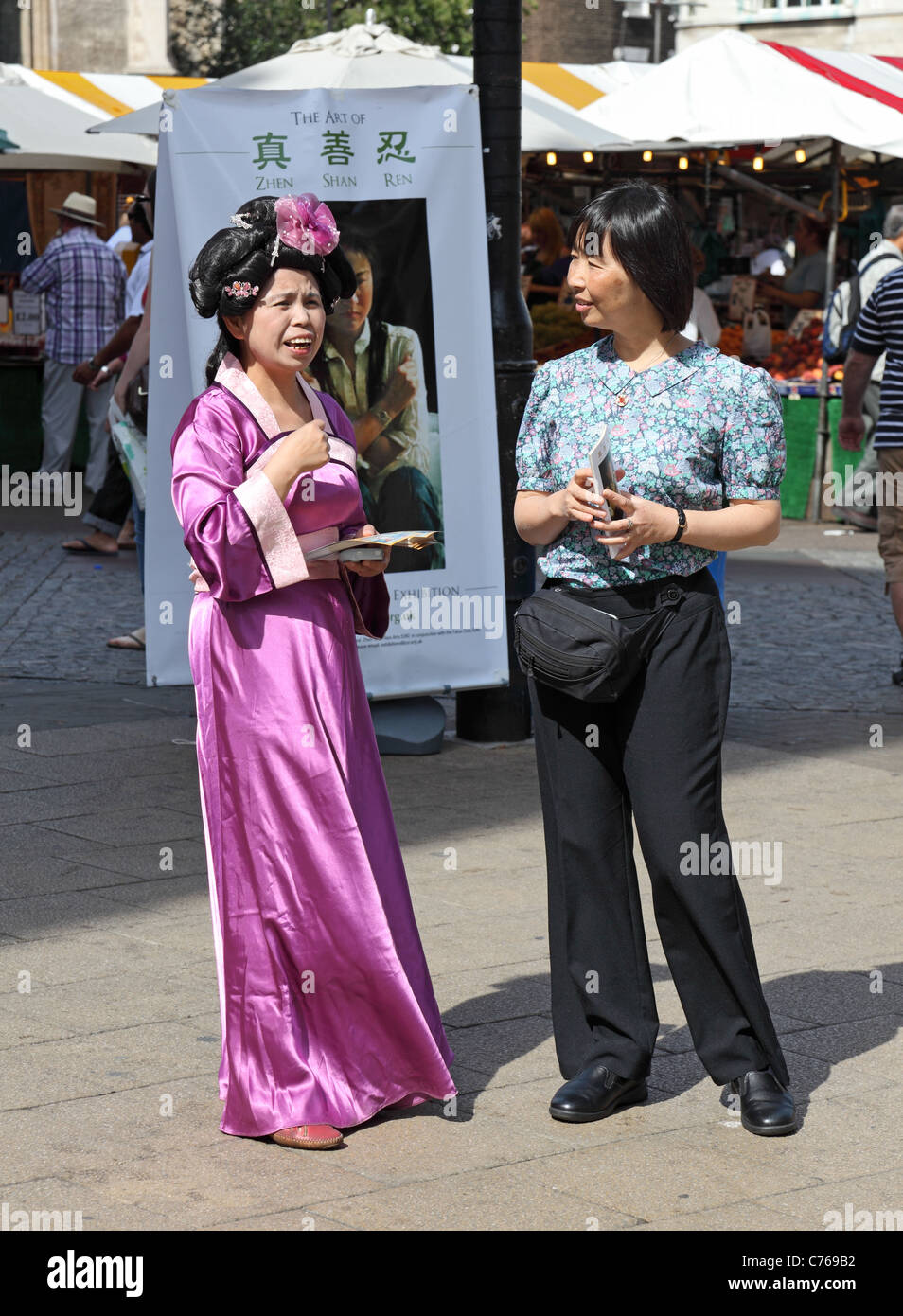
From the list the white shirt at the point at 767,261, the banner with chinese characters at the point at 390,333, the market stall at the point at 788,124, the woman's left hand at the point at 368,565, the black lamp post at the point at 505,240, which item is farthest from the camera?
the white shirt at the point at 767,261

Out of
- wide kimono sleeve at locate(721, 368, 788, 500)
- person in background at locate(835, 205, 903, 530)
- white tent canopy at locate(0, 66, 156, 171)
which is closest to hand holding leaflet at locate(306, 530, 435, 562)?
wide kimono sleeve at locate(721, 368, 788, 500)

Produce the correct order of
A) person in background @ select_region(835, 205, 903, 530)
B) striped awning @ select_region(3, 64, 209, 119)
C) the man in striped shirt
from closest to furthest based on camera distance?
the man in striped shirt < person in background @ select_region(835, 205, 903, 530) < striped awning @ select_region(3, 64, 209, 119)

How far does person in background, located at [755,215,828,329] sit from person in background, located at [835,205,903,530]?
109 inches

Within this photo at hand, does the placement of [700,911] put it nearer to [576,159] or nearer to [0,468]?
[0,468]

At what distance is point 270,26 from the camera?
4328cm

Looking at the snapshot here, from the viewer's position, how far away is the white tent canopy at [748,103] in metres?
14.2

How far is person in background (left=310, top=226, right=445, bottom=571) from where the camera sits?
6941 millimetres

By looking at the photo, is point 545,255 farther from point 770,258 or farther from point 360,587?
point 360,587

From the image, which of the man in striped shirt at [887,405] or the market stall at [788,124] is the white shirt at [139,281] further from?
the market stall at [788,124]

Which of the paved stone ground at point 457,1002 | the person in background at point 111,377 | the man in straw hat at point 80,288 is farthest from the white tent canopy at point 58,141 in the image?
the paved stone ground at point 457,1002

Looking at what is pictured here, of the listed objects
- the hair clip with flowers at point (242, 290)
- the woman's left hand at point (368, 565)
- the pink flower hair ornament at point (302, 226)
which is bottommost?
the woman's left hand at point (368, 565)

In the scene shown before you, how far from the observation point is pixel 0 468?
1672cm

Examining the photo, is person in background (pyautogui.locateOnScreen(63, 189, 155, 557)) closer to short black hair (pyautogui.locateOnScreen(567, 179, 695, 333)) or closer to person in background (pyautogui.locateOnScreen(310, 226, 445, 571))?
person in background (pyautogui.locateOnScreen(310, 226, 445, 571))

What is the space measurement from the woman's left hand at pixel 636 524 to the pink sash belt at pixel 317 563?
1.81 ft
